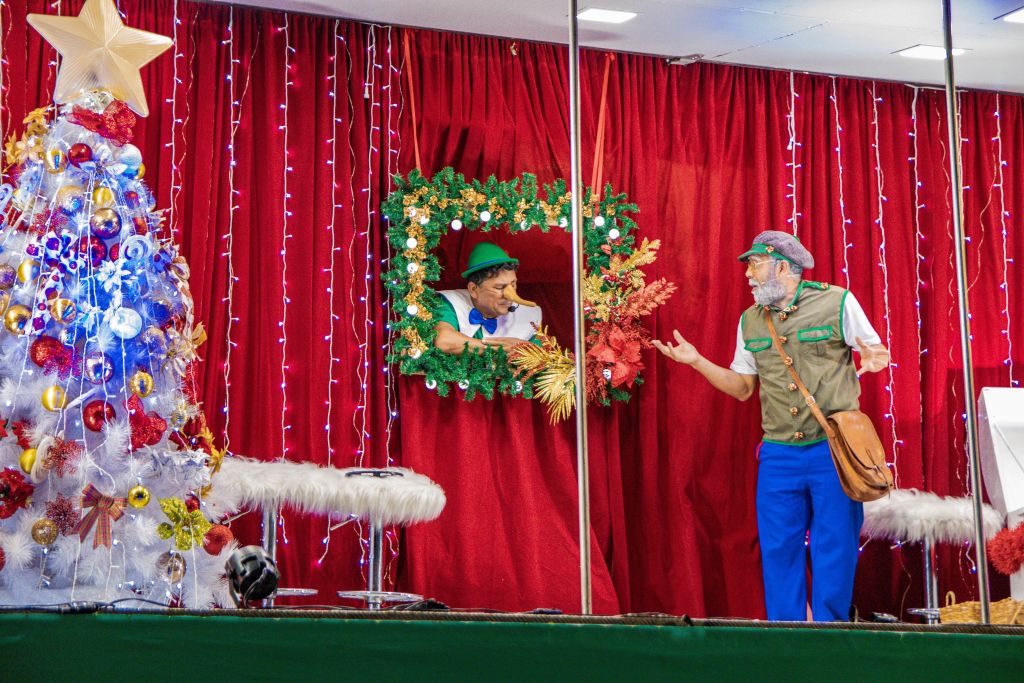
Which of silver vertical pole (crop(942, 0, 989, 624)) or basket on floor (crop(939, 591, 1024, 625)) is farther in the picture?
basket on floor (crop(939, 591, 1024, 625))

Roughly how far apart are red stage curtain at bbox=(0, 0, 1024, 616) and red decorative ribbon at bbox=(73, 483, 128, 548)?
1086mm

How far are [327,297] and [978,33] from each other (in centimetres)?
313

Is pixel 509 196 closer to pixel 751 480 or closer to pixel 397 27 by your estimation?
pixel 397 27

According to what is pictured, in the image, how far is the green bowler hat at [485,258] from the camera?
5.44 metres

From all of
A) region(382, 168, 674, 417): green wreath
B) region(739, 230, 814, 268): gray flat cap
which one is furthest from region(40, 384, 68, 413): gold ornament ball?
region(739, 230, 814, 268): gray flat cap

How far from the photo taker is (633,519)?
5816mm

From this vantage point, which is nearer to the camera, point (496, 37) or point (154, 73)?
point (154, 73)

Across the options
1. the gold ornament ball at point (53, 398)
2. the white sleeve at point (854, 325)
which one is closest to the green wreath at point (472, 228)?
the white sleeve at point (854, 325)

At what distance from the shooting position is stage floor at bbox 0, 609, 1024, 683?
6.07 ft

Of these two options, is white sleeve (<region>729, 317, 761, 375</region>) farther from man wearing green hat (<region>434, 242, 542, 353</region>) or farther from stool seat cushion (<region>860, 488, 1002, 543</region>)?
man wearing green hat (<region>434, 242, 542, 353</region>)

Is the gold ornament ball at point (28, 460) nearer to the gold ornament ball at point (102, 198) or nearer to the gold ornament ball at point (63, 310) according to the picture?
the gold ornament ball at point (63, 310)

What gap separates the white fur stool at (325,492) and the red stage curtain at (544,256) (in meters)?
0.77

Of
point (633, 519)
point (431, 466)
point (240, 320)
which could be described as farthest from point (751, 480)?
point (240, 320)

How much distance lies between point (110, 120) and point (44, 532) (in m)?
1.38
